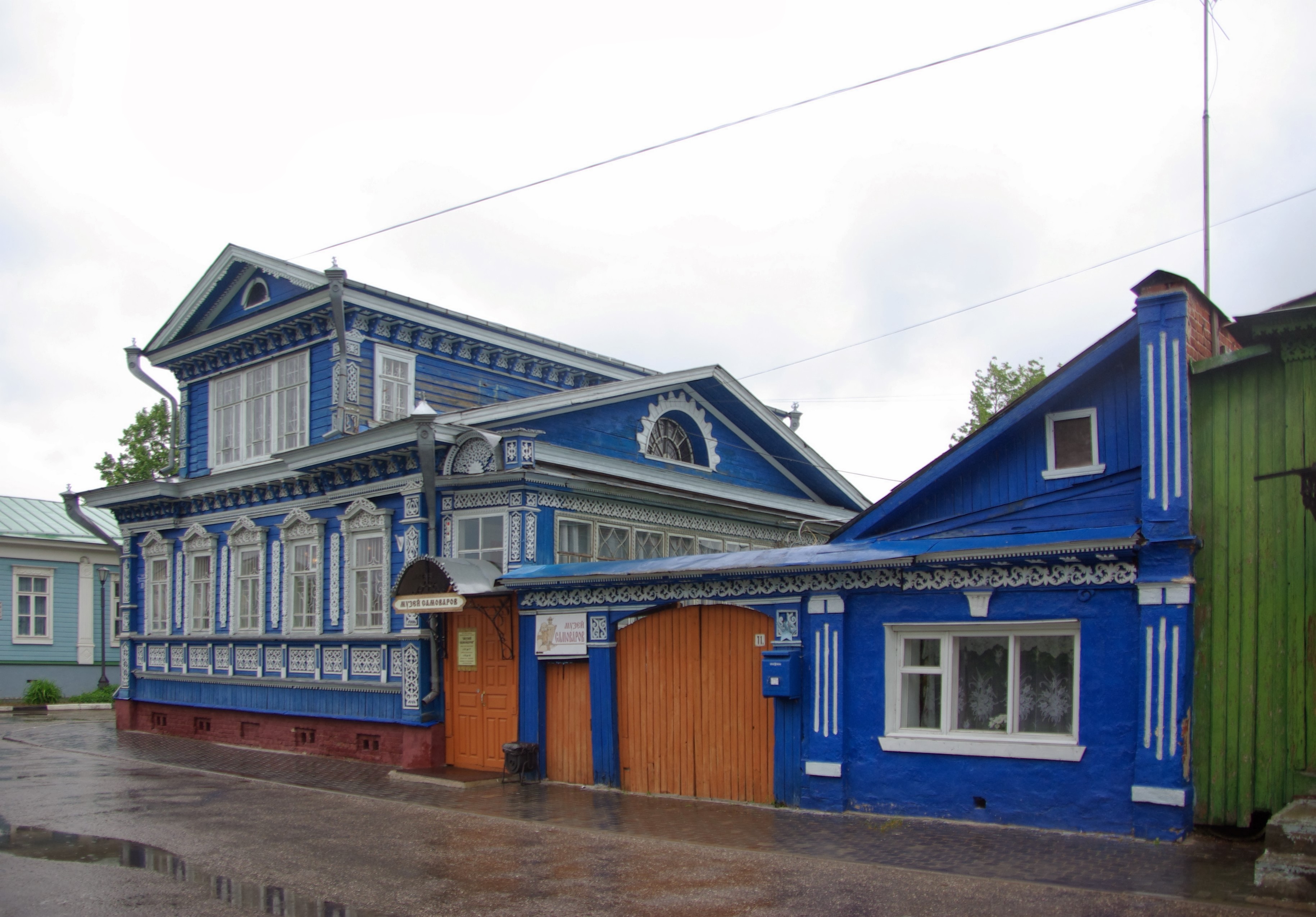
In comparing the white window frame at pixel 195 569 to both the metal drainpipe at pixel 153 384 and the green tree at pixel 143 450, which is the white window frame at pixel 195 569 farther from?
the green tree at pixel 143 450

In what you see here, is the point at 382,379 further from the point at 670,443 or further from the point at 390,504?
the point at 670,443

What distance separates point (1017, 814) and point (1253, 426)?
412 cm

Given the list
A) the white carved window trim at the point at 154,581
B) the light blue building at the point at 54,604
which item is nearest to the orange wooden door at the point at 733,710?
the white carved window trim at the point at 154,581

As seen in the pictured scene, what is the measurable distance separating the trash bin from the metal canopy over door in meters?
0.60

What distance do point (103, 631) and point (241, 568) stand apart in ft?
51.2

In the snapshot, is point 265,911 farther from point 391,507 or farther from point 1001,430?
point 391,507

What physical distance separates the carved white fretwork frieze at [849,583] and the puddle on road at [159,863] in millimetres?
5737

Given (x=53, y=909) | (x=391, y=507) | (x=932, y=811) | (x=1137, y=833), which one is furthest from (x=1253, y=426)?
(x=391, y=507)

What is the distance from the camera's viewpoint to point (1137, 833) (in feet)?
32.6

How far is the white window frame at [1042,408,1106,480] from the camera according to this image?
451 inches

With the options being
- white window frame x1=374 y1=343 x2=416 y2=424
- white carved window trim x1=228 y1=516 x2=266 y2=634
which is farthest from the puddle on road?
white window frame x1=374 y1=343 x2=416 y2=424

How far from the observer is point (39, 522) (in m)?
35.4

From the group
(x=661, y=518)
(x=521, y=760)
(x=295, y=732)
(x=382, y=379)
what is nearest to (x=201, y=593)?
(x=295, y=732)

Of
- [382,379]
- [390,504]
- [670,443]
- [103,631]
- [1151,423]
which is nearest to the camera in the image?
[1151,423]
